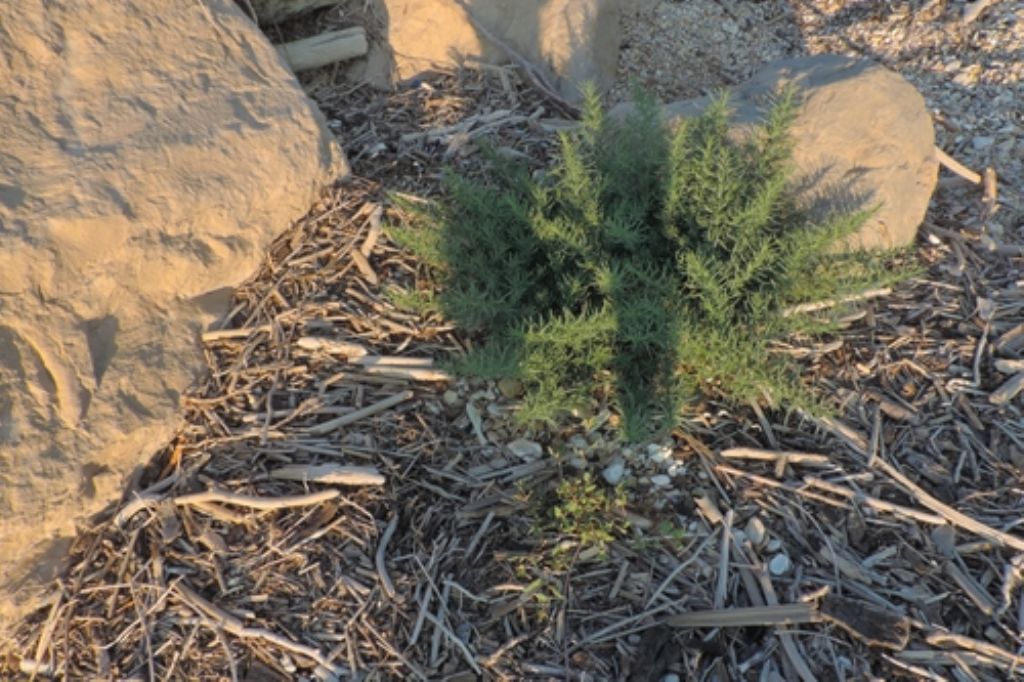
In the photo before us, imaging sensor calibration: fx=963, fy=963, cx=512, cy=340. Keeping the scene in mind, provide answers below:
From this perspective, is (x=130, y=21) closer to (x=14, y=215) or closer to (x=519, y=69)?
(x=14, y=215)

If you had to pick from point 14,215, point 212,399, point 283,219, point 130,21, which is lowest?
point 212,399

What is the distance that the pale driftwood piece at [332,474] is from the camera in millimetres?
2568

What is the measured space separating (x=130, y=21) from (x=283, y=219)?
770mm

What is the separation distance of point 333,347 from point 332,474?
43 cm

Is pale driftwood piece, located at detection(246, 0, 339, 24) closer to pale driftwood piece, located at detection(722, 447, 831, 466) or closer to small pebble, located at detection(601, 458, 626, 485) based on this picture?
small pebble, located at detection(601, 458, 626, 485)

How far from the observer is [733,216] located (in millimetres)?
2662

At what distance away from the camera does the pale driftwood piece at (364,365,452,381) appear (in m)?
2.77

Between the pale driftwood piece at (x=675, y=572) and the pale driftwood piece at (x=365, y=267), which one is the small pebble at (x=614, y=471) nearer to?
the pale driftwood piece at (x=675, y=572)

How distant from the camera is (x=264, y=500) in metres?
2.54

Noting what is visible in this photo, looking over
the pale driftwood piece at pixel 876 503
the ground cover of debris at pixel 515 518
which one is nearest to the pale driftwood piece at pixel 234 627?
the ground cover of debris at pixel 515 518

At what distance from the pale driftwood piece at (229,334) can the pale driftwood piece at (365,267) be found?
0.34 meters

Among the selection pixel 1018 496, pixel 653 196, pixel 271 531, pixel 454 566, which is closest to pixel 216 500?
pixel 271 531

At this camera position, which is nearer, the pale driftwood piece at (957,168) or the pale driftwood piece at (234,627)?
the pale driftwood piece at (234,627)

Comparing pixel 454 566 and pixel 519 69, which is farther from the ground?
pixel 519 69
